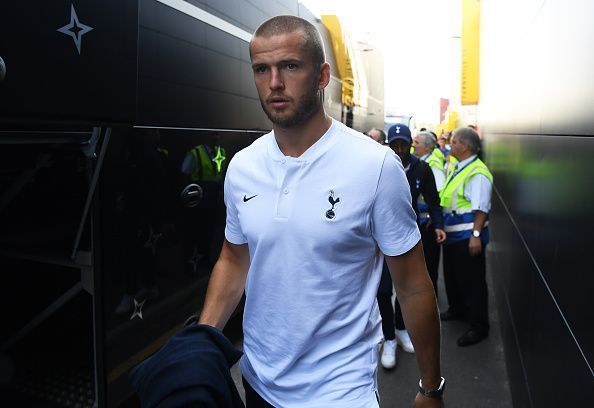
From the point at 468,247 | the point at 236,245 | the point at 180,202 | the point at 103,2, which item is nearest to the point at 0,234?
the point at 180,202

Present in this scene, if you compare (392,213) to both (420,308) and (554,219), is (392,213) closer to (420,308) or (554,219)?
(420,308)

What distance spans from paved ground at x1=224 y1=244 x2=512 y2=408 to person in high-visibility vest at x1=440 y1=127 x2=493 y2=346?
159mm

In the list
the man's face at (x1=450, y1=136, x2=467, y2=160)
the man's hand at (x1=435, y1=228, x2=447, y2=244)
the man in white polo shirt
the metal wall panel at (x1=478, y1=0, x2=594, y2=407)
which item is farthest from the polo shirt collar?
the man's face at (x1=450, y1=136, x2=467, y2=160)

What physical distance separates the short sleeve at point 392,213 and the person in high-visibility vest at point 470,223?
3139 millimetres

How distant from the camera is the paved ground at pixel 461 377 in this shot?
140 inches

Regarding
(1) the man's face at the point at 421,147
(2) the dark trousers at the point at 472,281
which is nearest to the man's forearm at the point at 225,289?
(2) the dark trousers at the point at 472,281

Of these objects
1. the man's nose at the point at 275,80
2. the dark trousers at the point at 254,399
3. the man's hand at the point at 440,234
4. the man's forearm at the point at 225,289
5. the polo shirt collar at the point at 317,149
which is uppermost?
the man's nose at the point at 275,80

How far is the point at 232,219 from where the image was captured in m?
1.88

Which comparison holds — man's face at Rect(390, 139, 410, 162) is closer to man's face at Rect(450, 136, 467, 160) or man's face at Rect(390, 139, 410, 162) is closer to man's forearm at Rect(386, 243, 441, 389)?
man's face at Rect(450, 136, 467, 160)

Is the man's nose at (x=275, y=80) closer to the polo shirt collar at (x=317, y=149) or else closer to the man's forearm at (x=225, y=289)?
the polo shirt collar at (x=317, y=149)

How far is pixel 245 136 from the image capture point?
152 inches

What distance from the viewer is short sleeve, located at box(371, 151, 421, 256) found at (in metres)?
1.55

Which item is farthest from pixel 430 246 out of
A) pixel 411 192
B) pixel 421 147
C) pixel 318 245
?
pixel 318 245

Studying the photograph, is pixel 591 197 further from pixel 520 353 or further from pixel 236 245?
pixel 520 353
